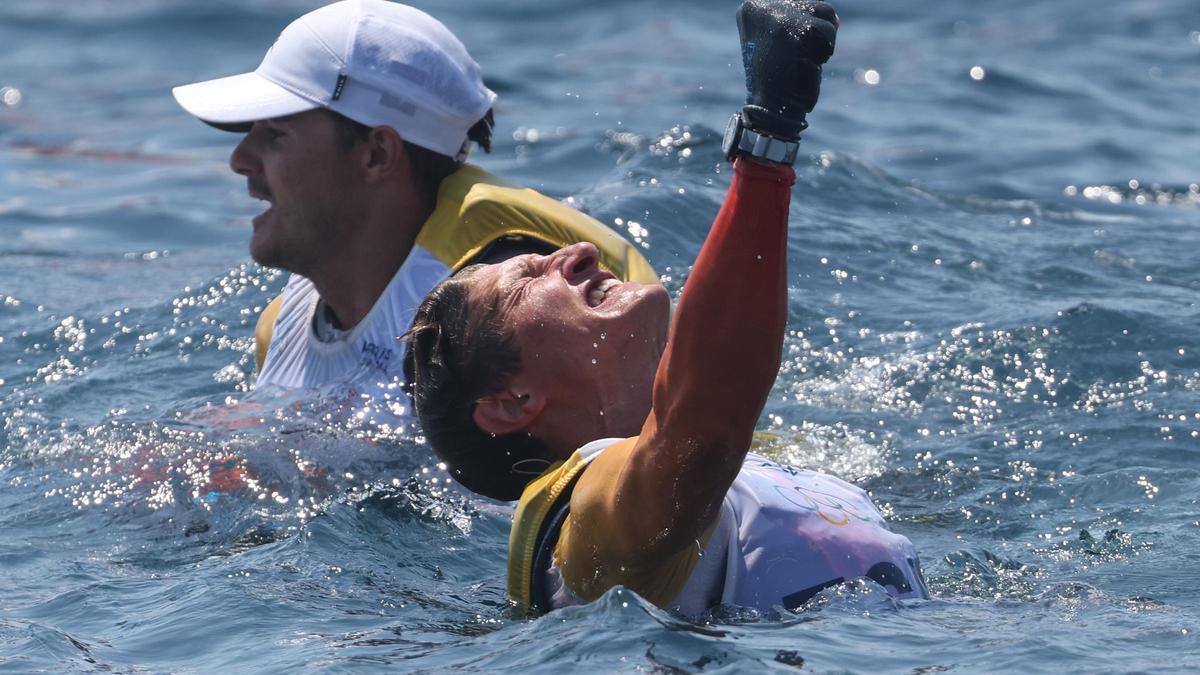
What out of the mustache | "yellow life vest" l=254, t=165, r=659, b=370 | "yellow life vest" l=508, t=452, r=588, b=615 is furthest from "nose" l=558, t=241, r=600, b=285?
the mustache

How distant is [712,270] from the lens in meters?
2.43

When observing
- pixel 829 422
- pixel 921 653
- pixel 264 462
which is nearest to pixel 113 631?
pixel 264 462

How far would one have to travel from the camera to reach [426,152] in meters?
5.12

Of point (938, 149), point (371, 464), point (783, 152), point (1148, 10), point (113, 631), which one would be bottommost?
point (113, 631)

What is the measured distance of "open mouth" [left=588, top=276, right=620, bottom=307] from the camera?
3.25 m

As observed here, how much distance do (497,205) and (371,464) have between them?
862 mm

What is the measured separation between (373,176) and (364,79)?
1.00ft

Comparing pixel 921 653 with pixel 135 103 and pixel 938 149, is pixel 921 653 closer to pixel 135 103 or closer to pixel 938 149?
pixel 938 149

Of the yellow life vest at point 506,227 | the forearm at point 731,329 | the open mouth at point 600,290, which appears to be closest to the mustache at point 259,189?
the yellow life vest at point 506,227

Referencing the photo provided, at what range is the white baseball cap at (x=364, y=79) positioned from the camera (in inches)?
195

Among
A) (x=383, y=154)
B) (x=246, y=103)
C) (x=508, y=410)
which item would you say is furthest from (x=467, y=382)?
(x=246, y=103)

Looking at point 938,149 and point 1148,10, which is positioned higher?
point 1148,10

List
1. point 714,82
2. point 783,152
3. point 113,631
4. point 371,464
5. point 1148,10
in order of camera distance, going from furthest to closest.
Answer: point 1148,10
point 714,82
point 371,464
point 113,631
point 783,152

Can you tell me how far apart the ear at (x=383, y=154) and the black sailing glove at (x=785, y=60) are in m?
2.71
